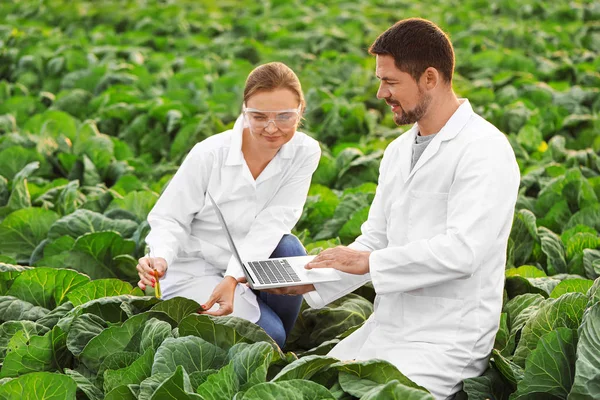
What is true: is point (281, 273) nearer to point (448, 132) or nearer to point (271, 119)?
point (271, 119)

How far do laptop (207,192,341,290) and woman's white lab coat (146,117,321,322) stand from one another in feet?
0.97

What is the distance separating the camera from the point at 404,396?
280cm

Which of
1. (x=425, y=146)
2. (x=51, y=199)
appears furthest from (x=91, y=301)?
(x=51, y=199)

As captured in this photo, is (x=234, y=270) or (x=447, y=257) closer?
(x=447, y=257)

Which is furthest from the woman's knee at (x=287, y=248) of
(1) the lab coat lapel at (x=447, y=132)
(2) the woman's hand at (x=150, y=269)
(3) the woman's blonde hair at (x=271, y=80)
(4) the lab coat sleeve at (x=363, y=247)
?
(1) the lab coat lapel at (x=447, y=132)

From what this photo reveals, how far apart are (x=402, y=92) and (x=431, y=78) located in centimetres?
12

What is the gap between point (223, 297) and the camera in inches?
155

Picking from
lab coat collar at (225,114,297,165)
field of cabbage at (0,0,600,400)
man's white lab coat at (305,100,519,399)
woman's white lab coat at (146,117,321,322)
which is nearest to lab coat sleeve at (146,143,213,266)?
woman's white lab coat at (146,117,321,322)

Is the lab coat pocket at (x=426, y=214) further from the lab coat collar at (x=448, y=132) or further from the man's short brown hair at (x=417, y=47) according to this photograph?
the man's short brown hair at (x=417, y=47)

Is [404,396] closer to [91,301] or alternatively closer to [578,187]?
[91,301]

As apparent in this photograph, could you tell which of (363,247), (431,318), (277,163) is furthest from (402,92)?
(277,163)

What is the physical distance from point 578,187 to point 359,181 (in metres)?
1.61

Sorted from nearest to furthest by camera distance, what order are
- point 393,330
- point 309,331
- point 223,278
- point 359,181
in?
point 393,330 < point 223,278 < point 309,331 < point 359,181

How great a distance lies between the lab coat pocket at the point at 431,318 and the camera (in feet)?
10.9
